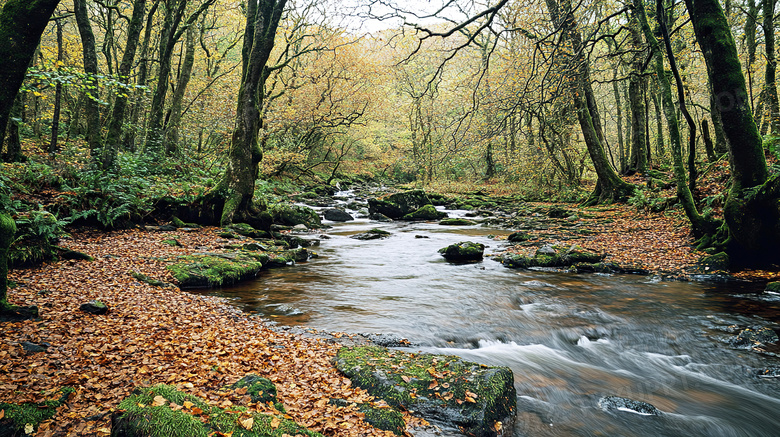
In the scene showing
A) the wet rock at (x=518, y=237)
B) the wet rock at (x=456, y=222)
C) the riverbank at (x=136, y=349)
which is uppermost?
the wet rock at (x=518, y=237)

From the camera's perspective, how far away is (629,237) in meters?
12.0

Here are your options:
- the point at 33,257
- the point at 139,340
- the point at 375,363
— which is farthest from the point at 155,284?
the point at 375,363

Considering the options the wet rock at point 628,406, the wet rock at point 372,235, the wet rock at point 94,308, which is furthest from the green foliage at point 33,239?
the wet rock at point 372,235

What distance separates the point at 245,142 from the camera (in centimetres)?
1303

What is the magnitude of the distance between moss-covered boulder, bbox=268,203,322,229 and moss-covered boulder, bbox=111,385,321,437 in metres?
13.4

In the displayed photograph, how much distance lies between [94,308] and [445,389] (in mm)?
4797

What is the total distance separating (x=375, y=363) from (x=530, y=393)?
6.40ft

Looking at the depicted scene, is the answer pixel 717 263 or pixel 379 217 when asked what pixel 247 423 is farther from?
pixel 379 217

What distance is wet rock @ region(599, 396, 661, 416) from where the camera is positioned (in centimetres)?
430

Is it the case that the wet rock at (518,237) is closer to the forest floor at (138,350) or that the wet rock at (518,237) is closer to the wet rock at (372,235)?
the wet rock at (372,235)

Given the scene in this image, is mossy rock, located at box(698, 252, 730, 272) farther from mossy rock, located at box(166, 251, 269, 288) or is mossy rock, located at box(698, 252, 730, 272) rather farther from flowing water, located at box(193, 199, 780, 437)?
mossy rock, located at box(166, 251, 269, 288)

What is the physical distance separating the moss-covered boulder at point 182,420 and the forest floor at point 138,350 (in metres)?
0.35

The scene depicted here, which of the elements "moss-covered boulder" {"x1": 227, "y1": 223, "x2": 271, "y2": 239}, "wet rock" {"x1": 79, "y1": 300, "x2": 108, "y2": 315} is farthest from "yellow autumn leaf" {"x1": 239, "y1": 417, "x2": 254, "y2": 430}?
"moss-covered boulder" {"x1": 227, "y1": 223, "x2": 271, "y2": 239}

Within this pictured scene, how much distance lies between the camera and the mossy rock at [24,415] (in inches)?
107
